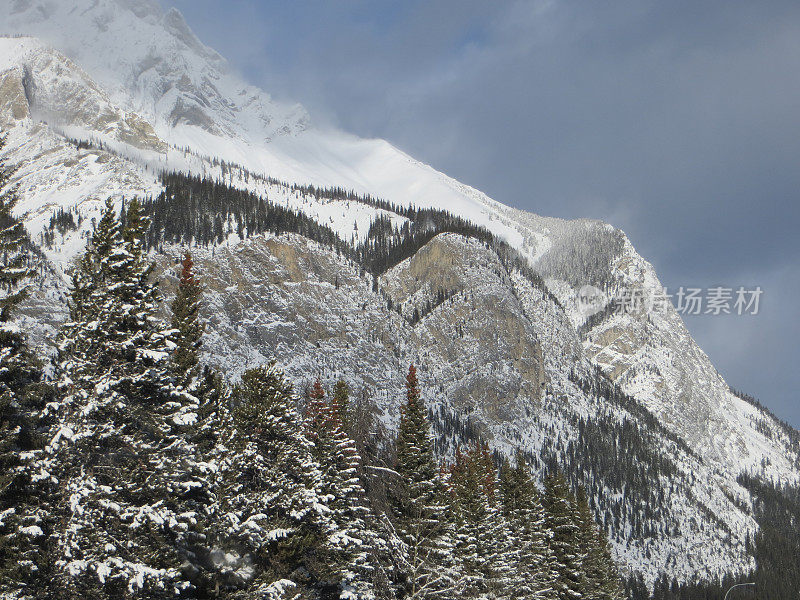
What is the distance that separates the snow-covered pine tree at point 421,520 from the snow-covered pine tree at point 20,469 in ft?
73.6

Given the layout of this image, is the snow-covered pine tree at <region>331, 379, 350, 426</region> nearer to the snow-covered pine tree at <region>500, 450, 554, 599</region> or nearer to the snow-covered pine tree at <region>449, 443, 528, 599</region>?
the snow-covered pine tree at <region>449, 443, 528, 599</region>

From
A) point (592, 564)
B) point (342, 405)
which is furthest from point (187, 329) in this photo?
point (592, 564)

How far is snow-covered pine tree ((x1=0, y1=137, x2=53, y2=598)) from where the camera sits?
15.3 m

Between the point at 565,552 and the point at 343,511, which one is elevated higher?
the point at 343,511

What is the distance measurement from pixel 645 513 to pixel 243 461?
179 meters

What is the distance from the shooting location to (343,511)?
31766mm

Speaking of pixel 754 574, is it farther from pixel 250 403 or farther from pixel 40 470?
pixel 40 470

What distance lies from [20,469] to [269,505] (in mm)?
12850

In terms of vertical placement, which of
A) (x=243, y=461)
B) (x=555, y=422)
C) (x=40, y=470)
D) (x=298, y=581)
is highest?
(x=555, y=422)

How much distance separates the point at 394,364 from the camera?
168 m

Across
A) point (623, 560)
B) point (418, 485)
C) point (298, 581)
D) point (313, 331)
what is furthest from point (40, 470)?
point (623, 560)

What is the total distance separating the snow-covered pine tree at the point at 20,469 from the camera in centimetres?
1532

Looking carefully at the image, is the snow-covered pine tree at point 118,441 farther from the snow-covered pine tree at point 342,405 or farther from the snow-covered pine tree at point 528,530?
the snow-covered pine tree at point 528,530

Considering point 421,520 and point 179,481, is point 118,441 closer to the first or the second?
point 179,481
